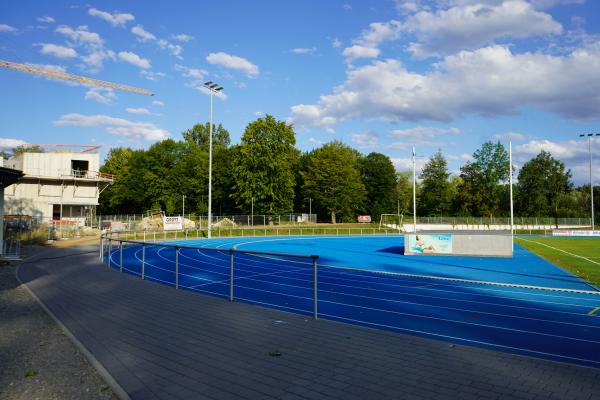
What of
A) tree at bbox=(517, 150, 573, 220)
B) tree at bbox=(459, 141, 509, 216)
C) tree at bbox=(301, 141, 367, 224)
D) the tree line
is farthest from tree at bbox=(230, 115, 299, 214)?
tree at bbox=(517, 150, 573, 220)

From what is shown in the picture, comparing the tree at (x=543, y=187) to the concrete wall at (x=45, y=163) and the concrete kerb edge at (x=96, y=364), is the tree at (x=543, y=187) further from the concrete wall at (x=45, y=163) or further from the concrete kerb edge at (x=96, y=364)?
the concrete kerb edge at (x=96, y=364)

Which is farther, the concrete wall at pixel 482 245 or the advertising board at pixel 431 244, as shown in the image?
the advertising board at pixel 431 244

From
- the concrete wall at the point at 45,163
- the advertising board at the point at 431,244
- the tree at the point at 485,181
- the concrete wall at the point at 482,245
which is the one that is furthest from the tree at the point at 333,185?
the concrete wall at the point at 482,245

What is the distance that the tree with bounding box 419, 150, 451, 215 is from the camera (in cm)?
8906

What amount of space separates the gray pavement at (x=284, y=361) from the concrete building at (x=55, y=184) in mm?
49838

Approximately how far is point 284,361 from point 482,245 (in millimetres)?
23787

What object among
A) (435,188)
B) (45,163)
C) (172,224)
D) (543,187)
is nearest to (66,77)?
(45,163)

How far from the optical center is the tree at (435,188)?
89.1 metres

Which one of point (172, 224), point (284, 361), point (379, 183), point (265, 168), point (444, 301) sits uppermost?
point (265, 168)

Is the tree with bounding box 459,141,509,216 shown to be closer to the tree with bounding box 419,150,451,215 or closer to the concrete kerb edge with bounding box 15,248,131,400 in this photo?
the tree with bounding box 419,150,451,215

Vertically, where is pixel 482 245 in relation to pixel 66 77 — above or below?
below

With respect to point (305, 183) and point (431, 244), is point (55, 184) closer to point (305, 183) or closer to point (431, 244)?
point (305, 183)

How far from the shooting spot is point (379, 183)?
9194cm

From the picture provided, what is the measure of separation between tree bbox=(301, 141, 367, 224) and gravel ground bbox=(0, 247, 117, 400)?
228ft
